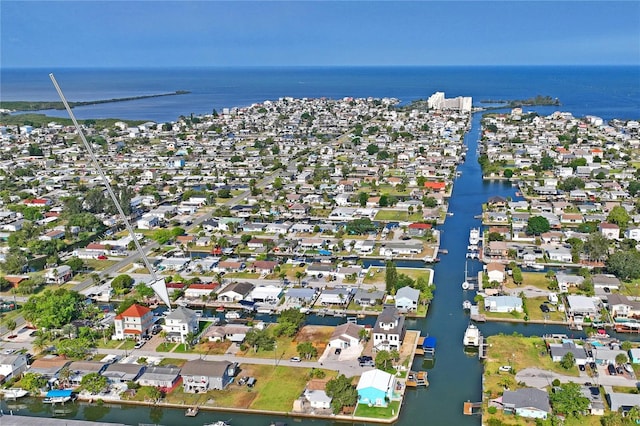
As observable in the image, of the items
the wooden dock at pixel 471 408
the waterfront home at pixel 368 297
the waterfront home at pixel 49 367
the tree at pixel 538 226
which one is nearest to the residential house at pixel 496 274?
the waterfront home at pixel 368 297

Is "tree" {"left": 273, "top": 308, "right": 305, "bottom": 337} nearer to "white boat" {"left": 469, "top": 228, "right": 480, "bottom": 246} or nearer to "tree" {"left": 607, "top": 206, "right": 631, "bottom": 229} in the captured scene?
"white boat" {"left": 469, "top": 228, "right": 480, "bottom": 246}

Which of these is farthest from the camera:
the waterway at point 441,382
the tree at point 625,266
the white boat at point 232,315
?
the tree at point 625,266

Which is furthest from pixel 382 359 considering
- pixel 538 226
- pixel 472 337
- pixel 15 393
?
pixel 538 226

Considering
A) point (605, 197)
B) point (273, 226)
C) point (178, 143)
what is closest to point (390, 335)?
point (273, 226)

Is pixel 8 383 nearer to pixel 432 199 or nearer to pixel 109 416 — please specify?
pixel 109 416

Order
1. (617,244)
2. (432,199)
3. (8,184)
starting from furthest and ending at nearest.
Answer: (8,184), (432,199), (617,244)

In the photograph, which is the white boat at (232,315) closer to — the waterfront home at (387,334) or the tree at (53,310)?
the tree at (53,310)
